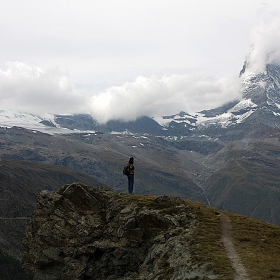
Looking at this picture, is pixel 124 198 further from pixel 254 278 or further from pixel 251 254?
pixel 254 278

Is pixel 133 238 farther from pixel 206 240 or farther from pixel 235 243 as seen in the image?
pixel 235 243

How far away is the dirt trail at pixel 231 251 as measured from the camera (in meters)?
29.0

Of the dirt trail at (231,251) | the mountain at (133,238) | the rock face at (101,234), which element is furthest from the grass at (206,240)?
the dirt trail at (231,251)

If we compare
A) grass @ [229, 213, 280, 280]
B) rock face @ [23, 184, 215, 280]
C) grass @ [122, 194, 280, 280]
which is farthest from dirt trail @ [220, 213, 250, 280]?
rock face @ [23, 184, 215, 280]

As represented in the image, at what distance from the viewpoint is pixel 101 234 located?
48.6 m

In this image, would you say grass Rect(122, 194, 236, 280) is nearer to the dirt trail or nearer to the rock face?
the rock face

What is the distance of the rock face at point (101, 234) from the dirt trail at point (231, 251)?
4.27m

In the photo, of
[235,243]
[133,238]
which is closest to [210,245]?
[235,243]

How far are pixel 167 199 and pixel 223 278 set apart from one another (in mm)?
24139

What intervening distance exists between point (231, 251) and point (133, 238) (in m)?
14.7

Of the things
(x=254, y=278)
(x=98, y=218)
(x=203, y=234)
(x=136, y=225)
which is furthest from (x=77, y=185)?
(x=254, y=278)

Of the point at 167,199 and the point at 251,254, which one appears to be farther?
the point at 167,199

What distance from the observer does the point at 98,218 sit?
5128 centimetres

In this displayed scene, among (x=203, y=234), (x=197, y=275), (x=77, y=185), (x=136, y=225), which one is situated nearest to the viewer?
(x=197, y=275)
